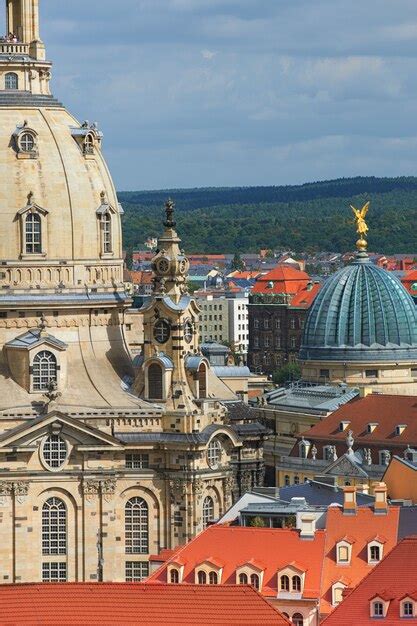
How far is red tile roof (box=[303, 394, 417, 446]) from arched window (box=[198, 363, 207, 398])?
16067 millimetres

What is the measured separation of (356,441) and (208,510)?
18676 millimetres

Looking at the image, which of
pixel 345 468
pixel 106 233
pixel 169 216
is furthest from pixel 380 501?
pixel 345 468

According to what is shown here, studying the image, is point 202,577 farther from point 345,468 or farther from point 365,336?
point 365,336

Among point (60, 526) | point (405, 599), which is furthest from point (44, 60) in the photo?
point (405, 599)

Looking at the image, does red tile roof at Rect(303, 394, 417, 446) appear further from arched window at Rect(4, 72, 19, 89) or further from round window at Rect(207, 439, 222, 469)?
arched window at Rect(4, 72, 19, 89)

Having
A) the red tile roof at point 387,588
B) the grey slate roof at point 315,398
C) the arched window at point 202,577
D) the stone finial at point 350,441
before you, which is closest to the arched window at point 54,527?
the stone finial at point 350,441

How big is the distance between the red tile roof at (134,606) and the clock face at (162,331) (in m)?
49.0

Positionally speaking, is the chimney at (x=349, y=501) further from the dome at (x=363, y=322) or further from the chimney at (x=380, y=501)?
the dome at (x=363, y=322)

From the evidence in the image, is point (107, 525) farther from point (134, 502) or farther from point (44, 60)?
point (44, 60)

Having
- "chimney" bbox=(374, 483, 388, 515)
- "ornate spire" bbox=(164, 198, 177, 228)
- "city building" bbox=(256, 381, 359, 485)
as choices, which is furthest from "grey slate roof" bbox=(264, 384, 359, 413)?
"chimney" bbox=(374, 483, 388, 515)

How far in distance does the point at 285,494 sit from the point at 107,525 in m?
7.50

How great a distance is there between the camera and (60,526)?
134m

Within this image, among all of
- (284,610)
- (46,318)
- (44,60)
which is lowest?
(284,610)

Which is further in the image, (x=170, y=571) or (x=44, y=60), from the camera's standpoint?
(x=44, y=60)
